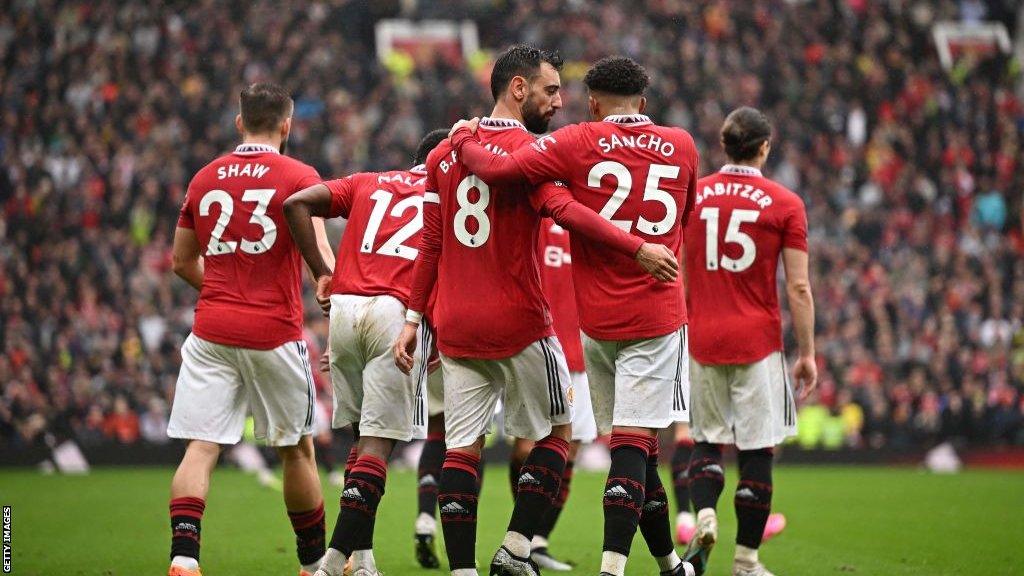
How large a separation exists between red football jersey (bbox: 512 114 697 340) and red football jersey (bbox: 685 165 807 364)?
1.35m

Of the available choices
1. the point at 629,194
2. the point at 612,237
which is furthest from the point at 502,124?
the point at 612,237

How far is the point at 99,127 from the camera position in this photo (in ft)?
72.2

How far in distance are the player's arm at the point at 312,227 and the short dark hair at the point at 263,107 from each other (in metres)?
0.45

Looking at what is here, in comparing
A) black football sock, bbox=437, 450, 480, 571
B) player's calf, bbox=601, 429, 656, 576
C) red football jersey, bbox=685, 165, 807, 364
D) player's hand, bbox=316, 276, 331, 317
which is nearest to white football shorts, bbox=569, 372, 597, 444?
red football jersey, bbox=685, 165, 807, 364

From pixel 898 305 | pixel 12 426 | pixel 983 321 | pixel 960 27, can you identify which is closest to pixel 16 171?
pixel 12 426

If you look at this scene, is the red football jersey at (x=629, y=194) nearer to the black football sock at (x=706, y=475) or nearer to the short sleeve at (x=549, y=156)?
the short sleeve at (x=549, y=156)

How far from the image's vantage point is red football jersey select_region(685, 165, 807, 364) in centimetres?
752

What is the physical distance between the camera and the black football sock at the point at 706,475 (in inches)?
298

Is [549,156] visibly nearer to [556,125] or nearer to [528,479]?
[528,479]

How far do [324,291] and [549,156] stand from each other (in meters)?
1.54

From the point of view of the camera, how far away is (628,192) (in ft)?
20.4

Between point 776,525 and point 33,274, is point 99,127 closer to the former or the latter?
point 33,274

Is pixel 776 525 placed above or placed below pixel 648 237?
below

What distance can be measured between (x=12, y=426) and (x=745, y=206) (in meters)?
13.0
